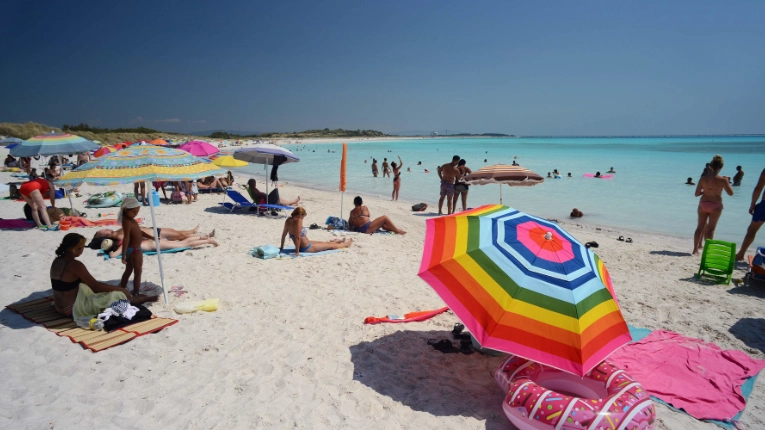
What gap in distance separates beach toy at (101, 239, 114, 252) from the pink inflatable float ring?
6.03 m

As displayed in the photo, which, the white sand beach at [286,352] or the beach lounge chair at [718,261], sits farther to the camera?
the beach lounge chair at [718,261]

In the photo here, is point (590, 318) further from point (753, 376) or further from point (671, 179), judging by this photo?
point (671, 179)

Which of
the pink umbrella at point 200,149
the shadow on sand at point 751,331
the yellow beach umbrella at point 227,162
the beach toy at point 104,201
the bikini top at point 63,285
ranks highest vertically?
the pink umbrella at point 200,149

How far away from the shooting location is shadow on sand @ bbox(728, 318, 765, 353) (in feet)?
13.5

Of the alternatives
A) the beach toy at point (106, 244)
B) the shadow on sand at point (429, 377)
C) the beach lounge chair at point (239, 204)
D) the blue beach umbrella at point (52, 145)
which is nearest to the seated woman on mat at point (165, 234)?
the beach toy at point (106, 244)

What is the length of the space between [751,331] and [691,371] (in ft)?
5.16

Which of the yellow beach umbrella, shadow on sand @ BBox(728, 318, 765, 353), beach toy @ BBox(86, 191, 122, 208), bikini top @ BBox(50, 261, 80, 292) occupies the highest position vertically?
the yellow beach umbrella

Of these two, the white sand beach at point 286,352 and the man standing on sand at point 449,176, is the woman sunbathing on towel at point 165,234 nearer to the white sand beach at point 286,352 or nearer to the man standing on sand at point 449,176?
the white sand beach at point 286,352

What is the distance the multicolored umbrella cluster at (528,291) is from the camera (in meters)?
2.53

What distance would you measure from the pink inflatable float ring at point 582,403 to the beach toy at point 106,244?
6027 mm

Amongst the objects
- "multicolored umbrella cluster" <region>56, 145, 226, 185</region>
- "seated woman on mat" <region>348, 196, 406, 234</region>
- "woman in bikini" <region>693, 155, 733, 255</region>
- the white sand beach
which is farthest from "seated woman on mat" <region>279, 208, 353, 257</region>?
"woman in bikini" <region>693, 155, 733, 255</region>

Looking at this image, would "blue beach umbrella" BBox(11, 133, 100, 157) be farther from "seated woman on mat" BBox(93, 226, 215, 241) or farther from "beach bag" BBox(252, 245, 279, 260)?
"beach bag" BBox(252, 245, 279, 260)

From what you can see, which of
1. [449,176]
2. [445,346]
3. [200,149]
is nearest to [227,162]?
[200,149]

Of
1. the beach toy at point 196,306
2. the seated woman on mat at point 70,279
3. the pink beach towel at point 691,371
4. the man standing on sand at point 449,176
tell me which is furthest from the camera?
the man standing on sand at point 449,176
